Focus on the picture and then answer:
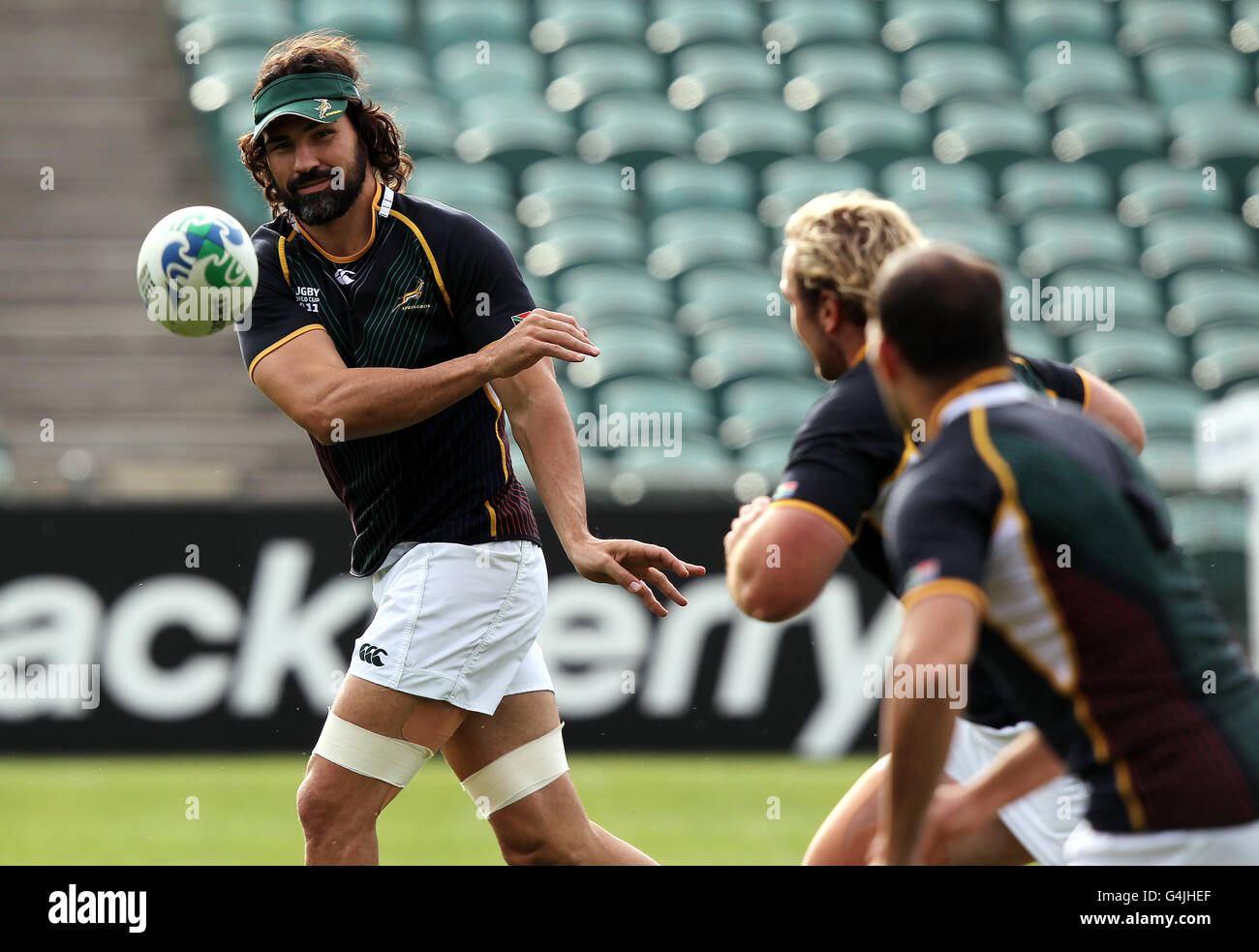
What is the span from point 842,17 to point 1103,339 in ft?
14.4

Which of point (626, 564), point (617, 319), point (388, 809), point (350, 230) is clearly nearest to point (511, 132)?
point (617, 319)

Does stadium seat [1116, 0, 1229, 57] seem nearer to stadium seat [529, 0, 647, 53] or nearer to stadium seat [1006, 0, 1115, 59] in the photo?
stadium seat [1006, 0, 1115, 59]

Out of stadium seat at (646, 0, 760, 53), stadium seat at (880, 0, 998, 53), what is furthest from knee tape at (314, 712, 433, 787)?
stadium seat at (880, 0, 998, 53)

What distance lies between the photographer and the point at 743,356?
12539 mm

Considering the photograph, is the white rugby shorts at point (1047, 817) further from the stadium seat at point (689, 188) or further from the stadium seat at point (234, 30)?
the stadium seat at point (234, 30)

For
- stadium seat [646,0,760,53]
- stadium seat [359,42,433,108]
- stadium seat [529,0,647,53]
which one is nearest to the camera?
stadium seat [359,42,433,108]

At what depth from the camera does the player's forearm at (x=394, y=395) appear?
4035mm

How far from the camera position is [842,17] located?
15461mm

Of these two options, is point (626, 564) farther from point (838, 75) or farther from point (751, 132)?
point (838, 75)

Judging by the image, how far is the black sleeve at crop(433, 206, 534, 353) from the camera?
4297 mm

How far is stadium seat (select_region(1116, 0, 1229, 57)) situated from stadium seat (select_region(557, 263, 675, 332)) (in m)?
5.71

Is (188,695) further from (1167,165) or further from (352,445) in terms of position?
(1167,165)

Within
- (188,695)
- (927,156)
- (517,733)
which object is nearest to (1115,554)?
(517,733)

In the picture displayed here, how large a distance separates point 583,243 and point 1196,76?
622 centimetres
